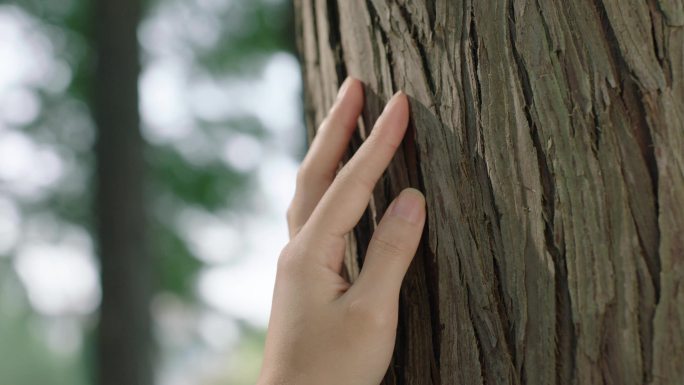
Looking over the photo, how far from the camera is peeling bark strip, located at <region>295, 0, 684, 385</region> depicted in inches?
27.8

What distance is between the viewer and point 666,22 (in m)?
0.73

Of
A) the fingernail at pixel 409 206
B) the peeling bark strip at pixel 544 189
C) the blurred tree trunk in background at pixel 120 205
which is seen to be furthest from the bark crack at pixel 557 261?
the blurred tree trunk in background at pixel 120 205

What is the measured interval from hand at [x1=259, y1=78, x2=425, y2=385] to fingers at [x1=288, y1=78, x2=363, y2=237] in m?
0.10

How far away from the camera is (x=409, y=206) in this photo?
0.85 metres

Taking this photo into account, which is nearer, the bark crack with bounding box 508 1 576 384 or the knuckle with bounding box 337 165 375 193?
the bark crack with bounding box 508 1 576 384

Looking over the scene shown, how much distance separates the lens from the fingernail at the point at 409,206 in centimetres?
85

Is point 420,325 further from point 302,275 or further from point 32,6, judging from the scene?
point 32,6

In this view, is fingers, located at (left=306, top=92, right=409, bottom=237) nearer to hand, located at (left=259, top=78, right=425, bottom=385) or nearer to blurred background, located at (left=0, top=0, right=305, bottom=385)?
hand, located at (left=259, top=78, right=425, bottom=385)

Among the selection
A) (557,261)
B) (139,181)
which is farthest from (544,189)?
(139,181)

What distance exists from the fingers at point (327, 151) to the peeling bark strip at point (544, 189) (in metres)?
0.10

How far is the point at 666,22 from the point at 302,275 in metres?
0.51

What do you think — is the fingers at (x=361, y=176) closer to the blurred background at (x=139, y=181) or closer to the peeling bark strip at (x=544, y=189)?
the peeling bark strip at (x=544, y=189)

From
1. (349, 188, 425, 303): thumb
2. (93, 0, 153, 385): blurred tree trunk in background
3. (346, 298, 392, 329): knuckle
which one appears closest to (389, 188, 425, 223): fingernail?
(349, 188, 425, 303): thumb

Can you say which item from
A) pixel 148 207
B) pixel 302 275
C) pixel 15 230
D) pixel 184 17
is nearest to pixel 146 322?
pixel 148 207
